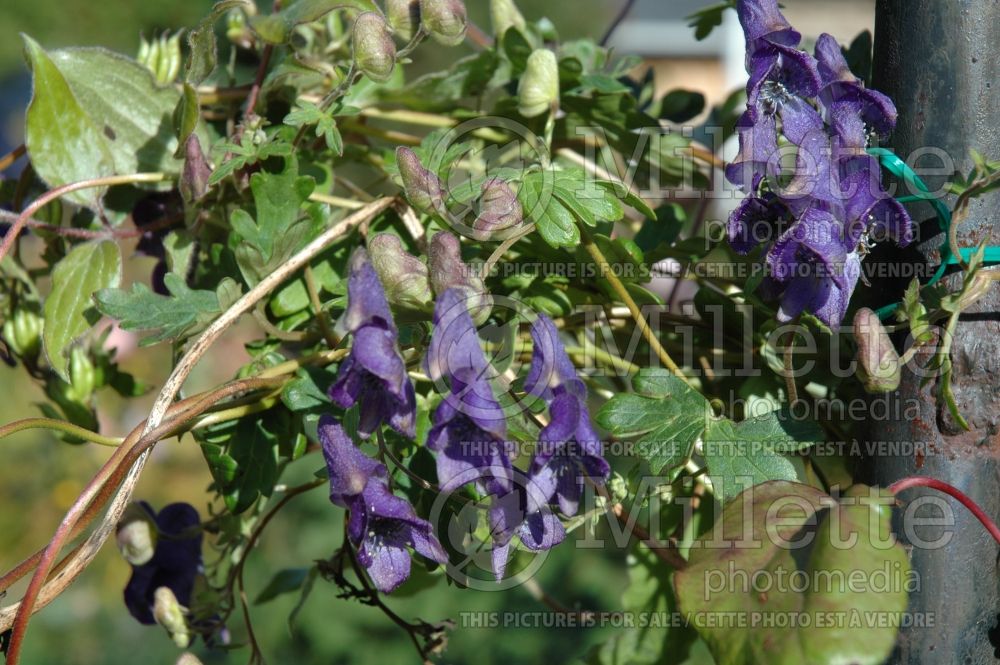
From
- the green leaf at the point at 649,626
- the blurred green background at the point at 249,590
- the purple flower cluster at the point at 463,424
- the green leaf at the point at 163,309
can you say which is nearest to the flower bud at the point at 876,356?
the purple flower cluster at the point at 463,424

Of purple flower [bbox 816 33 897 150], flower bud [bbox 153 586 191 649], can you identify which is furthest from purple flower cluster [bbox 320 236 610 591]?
flower bud [bbox 153 586 191 649]

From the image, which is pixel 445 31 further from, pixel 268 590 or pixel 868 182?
pixel 268 590

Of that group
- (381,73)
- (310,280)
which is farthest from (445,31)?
(310,280)

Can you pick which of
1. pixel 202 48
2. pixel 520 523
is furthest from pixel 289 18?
pixel 520 523

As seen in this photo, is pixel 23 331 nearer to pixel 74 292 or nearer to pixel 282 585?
pixel 74 292

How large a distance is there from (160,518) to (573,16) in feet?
14.5

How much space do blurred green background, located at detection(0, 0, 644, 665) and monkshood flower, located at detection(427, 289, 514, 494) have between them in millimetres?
680

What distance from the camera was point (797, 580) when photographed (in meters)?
0.47

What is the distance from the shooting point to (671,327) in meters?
0.74

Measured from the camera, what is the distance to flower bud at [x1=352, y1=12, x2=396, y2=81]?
0.61 m

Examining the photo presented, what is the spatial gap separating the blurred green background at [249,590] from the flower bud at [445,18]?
0.47 meters

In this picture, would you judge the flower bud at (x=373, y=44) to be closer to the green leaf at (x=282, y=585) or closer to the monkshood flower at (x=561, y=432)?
the monkshood flower at (x=561, y=432)

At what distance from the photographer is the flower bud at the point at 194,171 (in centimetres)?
66

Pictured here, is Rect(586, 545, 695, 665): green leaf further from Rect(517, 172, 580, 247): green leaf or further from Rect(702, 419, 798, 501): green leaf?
Rect(517, 172, 580, 247): green leaf
